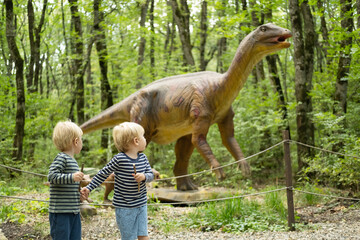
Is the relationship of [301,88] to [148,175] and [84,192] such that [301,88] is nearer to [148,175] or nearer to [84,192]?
[148,175]

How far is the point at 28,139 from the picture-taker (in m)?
10.9

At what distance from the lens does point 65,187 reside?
2676 millimetres

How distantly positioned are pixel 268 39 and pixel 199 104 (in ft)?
4.58

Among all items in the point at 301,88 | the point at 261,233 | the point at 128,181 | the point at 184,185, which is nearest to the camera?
the point at 128,181

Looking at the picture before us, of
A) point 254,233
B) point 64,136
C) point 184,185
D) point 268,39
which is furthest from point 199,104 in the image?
point 64,136

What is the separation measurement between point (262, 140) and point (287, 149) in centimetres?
517

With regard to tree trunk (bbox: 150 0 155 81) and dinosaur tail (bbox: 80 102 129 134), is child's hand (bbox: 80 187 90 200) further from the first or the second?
tree trunk (bbox: 150 0 155 81)

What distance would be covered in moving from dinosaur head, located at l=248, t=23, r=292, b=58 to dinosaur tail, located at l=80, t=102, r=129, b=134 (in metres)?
2.59

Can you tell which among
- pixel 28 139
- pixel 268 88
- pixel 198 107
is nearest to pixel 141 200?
pixel 198 107

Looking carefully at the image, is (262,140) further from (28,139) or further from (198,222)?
(28,139)

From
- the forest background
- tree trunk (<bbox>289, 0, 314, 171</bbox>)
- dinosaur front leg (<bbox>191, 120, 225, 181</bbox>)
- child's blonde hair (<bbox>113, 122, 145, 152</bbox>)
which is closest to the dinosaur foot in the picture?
dinosaur front leg (<bbox>191, 120, 225, 181</bbox>)

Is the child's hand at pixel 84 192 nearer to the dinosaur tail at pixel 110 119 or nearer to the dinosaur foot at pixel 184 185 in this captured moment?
the dinosaur tail at pixel 110 119

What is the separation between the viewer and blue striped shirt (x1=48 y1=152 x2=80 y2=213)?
2.61 m

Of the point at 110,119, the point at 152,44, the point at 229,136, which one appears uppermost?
the point at 152,44
